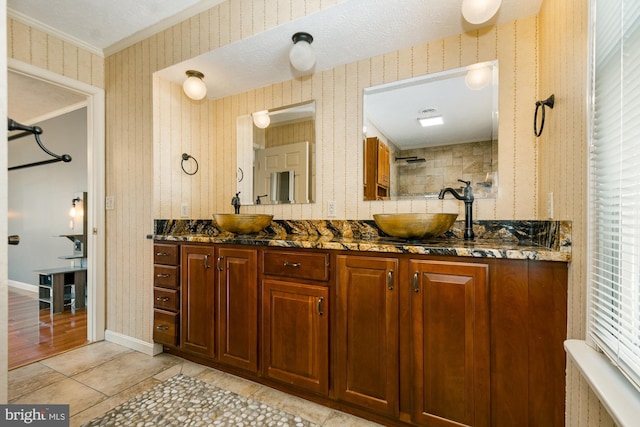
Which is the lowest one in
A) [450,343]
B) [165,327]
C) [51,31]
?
[165,327]

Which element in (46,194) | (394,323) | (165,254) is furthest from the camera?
(46,194)

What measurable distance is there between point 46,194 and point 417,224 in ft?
17.4

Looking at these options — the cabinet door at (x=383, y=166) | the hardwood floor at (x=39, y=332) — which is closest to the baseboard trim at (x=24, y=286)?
the hardwood floor at (x=39, y=332)

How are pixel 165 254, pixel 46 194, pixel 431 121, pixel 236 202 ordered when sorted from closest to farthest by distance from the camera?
pixel 431 121
pixel 165 254
pixel 236 202
pixel 46 194

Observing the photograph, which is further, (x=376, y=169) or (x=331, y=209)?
(x=331, y=209)

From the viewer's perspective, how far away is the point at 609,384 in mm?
832

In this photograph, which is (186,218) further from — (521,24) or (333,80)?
(521,24)

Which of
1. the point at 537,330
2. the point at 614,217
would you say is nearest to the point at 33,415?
the point at 537,330

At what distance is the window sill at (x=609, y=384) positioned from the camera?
0.73 m

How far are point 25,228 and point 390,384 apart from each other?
578cm

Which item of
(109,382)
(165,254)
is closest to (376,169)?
(165,254)

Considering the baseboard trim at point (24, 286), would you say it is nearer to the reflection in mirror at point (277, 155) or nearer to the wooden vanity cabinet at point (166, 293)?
the wooden vanity cabinet at point (166, 293)

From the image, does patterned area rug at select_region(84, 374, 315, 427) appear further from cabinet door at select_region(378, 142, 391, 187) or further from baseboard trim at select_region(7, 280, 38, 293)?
baseboard trim at select_region(7, 280, 38, 293)

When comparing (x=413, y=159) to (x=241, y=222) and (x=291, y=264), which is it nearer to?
(x=291, y=264)
